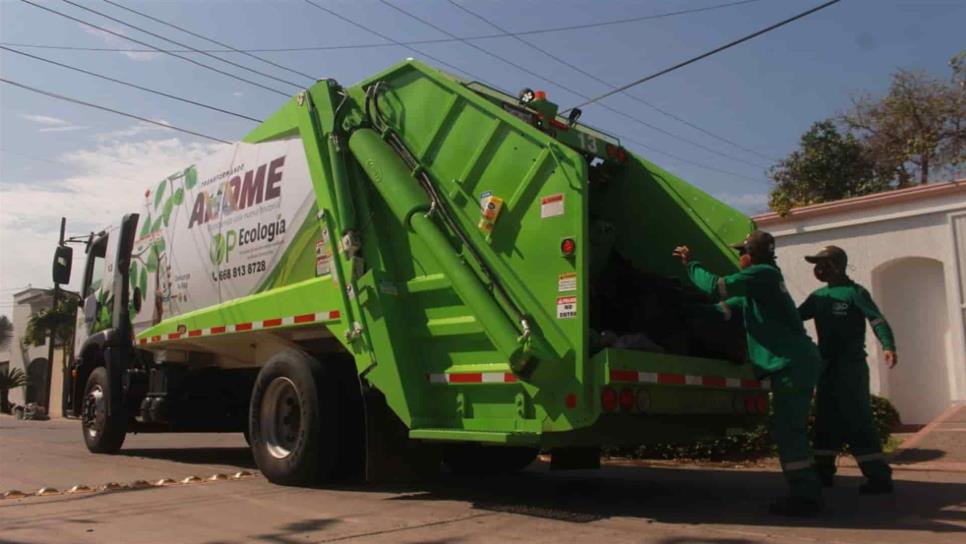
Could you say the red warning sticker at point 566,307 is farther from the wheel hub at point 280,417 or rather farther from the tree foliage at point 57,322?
the tree foliage at point 57,322

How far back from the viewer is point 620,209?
6.62m

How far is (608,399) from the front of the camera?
4676 mm

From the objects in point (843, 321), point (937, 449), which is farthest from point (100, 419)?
point (937, 449)

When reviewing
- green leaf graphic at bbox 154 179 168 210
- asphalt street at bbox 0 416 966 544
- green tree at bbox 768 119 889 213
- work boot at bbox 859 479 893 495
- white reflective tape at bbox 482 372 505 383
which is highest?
green tree at bbox 768 119 889 213

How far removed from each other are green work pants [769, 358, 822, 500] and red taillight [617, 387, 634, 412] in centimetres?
95

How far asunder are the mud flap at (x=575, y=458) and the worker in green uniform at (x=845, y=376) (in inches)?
70.6

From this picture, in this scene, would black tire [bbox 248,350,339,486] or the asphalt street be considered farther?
black tire [bbox 248,350,339,486]

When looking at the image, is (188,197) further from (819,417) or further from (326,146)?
(819,417)

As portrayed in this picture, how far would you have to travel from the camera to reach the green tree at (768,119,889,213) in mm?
20750

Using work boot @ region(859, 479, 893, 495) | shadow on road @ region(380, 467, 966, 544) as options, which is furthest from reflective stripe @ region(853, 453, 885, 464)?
shadow on road @ region(380, 467, 966, 544)

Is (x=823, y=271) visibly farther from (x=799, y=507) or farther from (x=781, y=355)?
(x=799, y=507)

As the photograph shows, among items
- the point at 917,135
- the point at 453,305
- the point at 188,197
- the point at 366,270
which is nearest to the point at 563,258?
the point at 453,305

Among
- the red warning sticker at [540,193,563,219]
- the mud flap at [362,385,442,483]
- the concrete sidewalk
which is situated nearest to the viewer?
the red warning sticker at [540,193,563,219]

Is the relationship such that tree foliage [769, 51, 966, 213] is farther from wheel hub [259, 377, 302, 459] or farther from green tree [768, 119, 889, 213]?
wheel hub [259, 377, 302, 459]
